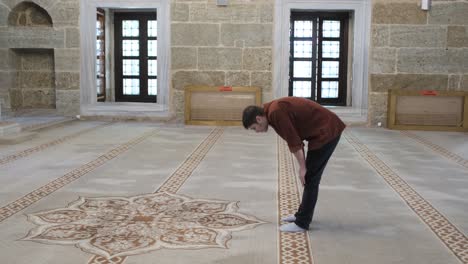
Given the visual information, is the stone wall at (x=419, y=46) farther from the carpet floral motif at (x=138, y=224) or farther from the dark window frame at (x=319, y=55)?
the carpet floral motif at (x=138, y=224)

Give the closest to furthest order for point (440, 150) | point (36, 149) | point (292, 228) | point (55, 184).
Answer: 1. point (292, 228)
2. point (55, 184)
3. point (36, 149)
4. point (440, 150)

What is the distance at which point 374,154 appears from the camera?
6.53 metres

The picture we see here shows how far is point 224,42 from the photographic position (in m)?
9.57

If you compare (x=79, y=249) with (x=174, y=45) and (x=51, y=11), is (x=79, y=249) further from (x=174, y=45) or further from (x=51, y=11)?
(x=51, y=11)

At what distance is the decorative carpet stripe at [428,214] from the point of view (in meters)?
3.19

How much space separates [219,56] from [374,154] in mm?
3958

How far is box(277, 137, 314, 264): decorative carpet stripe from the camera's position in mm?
2992

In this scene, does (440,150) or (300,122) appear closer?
(300,122)

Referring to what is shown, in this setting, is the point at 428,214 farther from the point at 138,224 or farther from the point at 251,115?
the point at 138,224

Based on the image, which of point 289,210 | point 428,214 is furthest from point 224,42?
point 428,214

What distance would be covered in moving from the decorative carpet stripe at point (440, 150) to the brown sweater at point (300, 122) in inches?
125

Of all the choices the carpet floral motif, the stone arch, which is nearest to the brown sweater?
the carpet floral motif

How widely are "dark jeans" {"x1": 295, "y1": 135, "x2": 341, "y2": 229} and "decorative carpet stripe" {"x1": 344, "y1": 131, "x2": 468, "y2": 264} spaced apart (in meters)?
0.81

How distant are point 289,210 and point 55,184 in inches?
81.9
